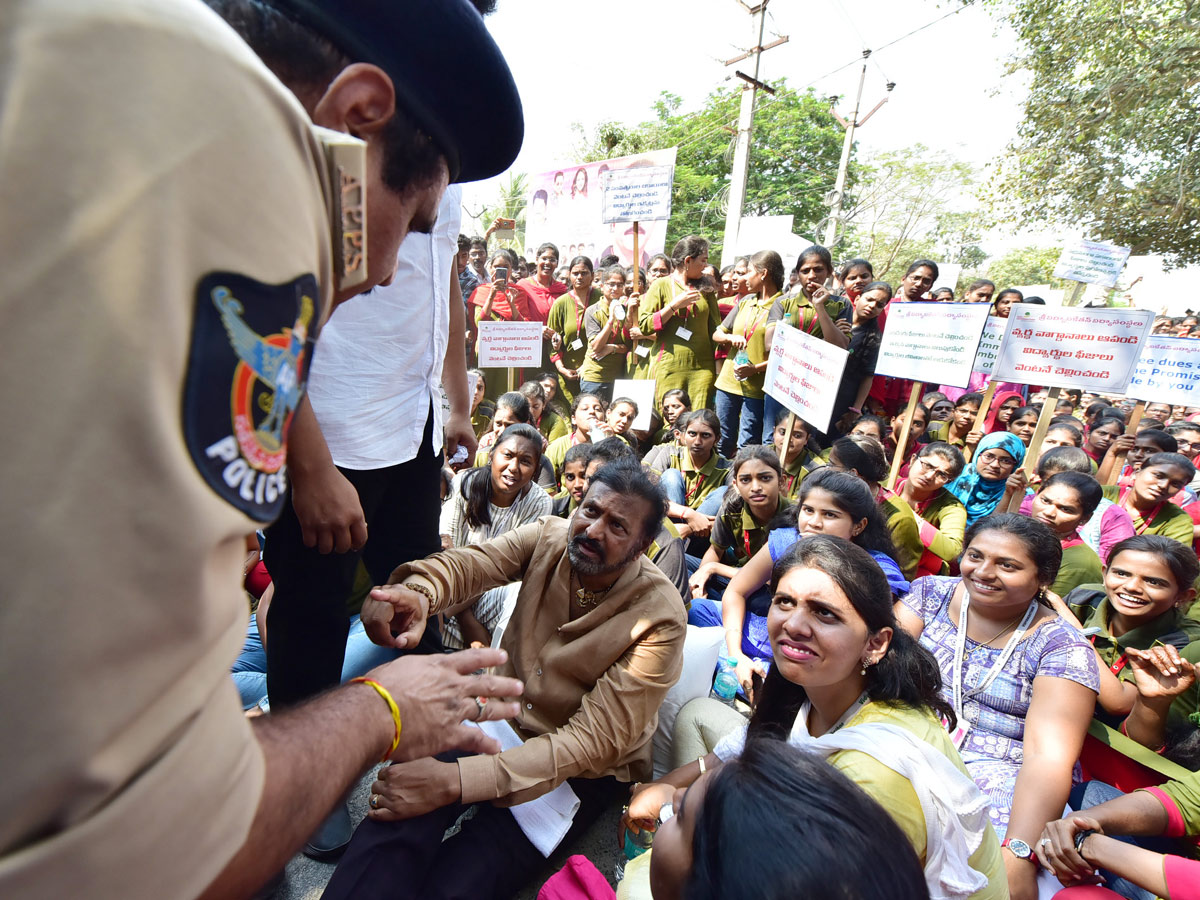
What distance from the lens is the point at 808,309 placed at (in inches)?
219

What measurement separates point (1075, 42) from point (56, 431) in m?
16.6

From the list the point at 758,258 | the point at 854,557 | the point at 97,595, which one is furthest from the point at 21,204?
the point at 758,258

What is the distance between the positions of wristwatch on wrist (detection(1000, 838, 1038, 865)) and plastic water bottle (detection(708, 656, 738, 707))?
4.59ft

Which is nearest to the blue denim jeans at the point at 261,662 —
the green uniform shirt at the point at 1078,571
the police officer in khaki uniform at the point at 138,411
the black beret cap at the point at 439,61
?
the black beret cap at the point at 439,61

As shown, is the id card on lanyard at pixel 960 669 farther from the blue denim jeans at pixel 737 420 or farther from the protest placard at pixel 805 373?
the blue denim jeans at pixel 737 420

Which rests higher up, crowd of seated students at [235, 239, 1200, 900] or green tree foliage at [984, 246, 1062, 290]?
green tree foliage at [984, 246, 1062, 290]

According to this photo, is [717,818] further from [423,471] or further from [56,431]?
[423,471]

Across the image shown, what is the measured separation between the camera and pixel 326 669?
6.35 ft

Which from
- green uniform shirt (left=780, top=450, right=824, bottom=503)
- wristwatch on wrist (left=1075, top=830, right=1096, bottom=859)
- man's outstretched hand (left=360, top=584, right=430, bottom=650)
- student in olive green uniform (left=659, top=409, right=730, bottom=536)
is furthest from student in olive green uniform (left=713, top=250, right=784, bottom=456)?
man's outstretched hand (left=360, top=584, right=430, bottom=650)

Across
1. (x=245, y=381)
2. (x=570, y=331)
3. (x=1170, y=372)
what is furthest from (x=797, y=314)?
(x=245, y=381)

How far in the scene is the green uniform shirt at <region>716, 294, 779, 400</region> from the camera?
5.87 metres

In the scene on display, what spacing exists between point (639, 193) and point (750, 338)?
7.85ft

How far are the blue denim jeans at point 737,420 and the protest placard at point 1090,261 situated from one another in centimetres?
535

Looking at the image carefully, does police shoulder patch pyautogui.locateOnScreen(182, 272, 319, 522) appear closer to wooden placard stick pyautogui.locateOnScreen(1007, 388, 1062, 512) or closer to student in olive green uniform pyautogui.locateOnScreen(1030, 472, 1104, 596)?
student in olive green uniform pyautogui.locateOnScreen(1030, 472, 1104, 596)
